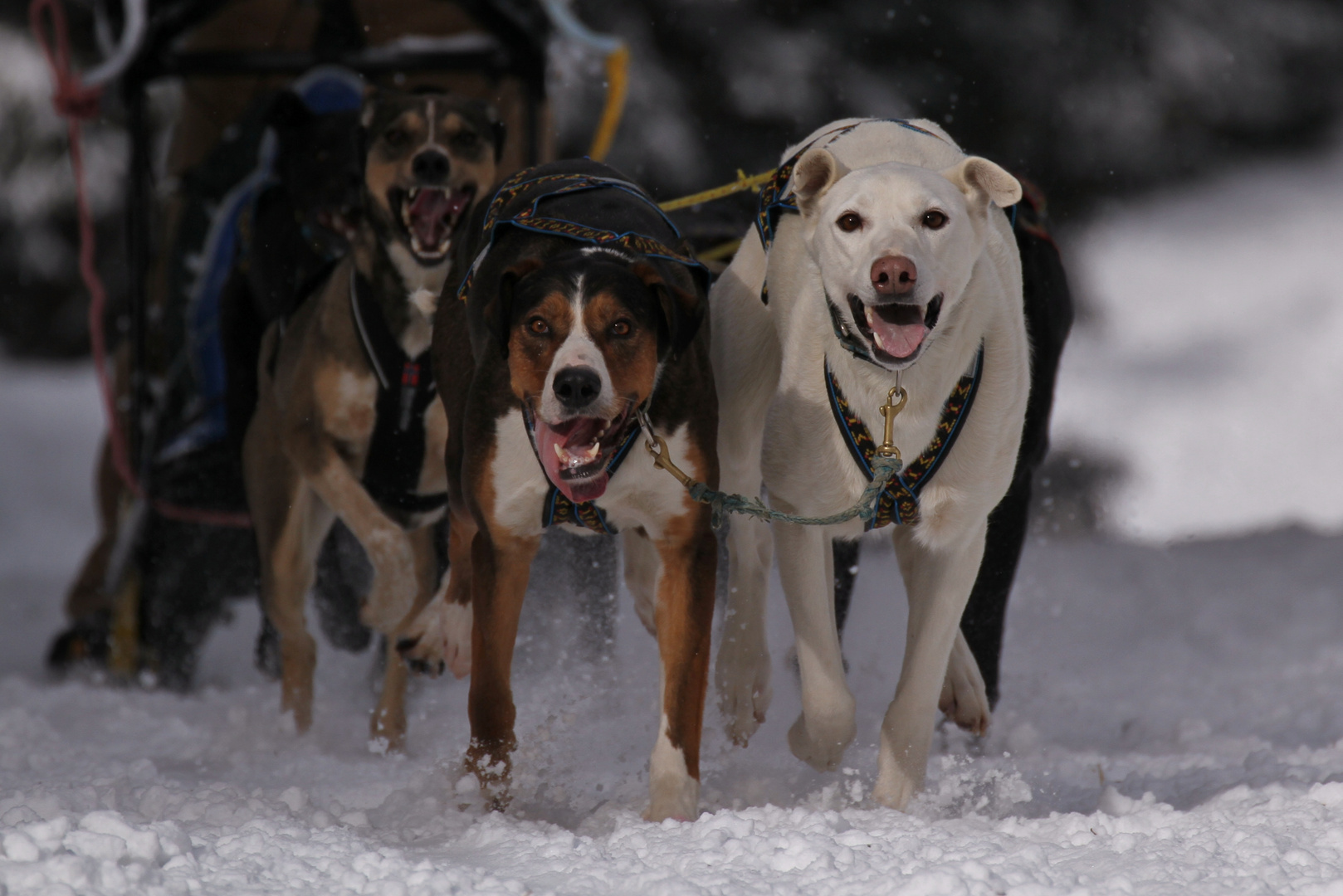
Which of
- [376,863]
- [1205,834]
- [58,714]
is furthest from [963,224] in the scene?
[58,714]

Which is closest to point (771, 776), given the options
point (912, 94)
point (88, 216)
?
point (88, 216)

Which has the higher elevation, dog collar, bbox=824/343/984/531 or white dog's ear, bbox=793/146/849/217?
white dog's ear, bbox=793/146/849/217

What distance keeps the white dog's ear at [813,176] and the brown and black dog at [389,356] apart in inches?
63.5

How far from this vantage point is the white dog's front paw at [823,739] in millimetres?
3533

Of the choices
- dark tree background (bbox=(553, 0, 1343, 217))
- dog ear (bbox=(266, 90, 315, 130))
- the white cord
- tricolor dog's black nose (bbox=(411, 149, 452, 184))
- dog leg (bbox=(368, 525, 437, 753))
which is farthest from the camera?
dark tree background (bbox=(553, 0, 1343, 217))

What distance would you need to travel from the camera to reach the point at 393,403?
15.3 feet

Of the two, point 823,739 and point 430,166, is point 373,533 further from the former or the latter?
point 823,739

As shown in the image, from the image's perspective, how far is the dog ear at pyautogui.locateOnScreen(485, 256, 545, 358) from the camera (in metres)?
3.23

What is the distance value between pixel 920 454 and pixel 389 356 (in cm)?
188

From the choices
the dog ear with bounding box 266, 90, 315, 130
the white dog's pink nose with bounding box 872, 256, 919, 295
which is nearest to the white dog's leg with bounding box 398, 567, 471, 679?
the white dog's pink nose with bounding box 872, 256, 919, 295

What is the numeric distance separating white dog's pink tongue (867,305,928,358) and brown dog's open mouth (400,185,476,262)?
195 cm

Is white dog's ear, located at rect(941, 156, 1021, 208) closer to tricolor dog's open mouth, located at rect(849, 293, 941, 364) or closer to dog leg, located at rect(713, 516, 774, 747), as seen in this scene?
tricolor dog's open mouth, located at rect(849, 293, 941, 364)

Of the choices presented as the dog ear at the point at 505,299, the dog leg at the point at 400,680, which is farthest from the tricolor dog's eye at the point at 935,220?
the dog leg at the point at 400,680

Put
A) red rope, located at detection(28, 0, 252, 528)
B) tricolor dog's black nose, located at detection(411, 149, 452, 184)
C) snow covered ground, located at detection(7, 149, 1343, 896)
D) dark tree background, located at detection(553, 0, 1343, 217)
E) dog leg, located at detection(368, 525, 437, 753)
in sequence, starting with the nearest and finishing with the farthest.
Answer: snow covered ground, located at detection(7, 149, 1343, 896)
tricolor dog's black nose, located at detection(411, 149, 452, 184)
dog leg, located at detection(368, 525, 437, 753)
red rope, located at detection(28, 0, 252, 528)
dark tree background, located at detection(553, 0, 1343, 217)
